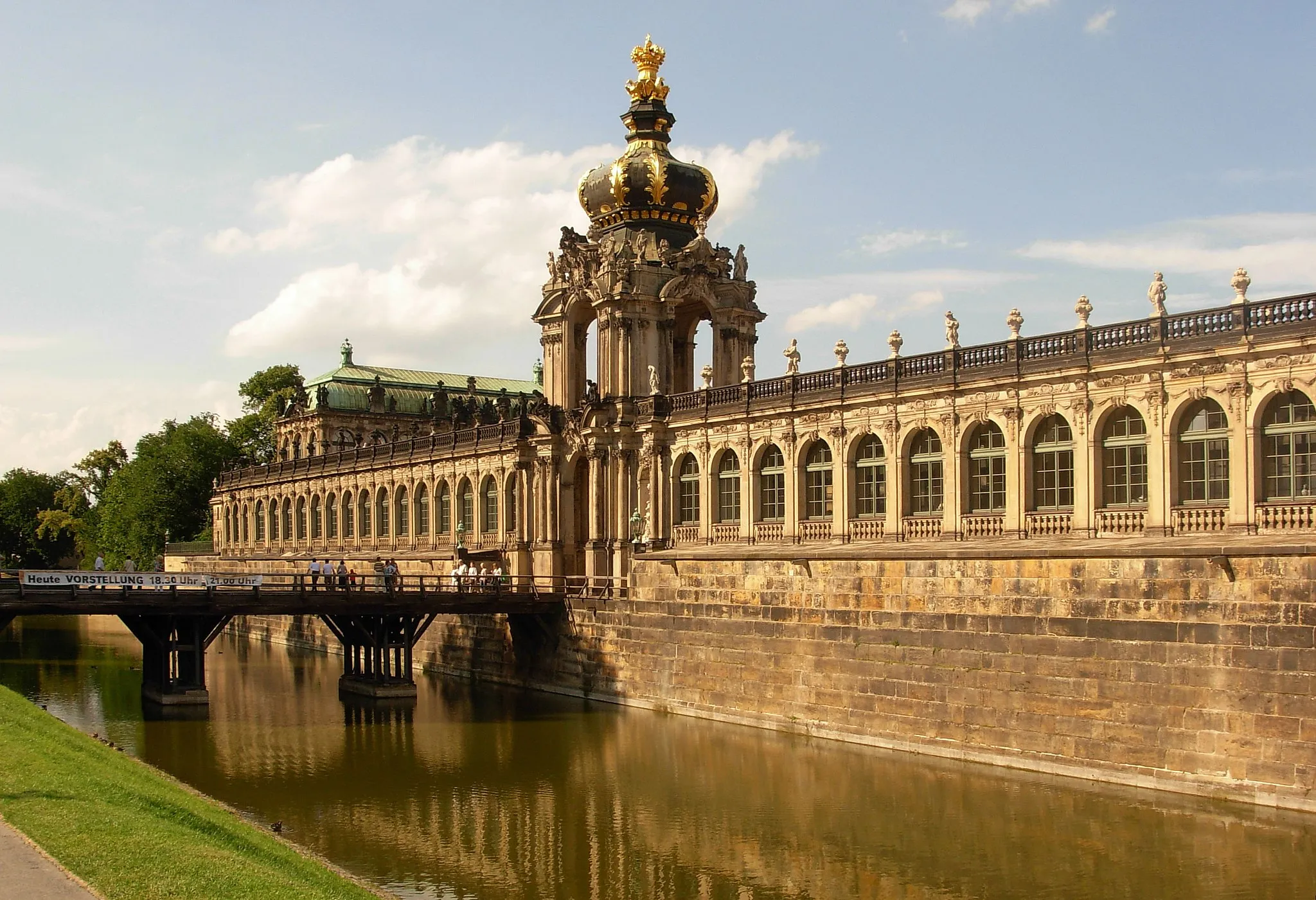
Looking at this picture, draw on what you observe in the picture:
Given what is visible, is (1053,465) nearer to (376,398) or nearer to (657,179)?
(657,179)

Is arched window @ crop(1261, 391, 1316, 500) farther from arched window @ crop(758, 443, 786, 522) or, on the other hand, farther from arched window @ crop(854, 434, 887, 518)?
arched window @ crop(758, 443, 786, 522)

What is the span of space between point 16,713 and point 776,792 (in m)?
17.1

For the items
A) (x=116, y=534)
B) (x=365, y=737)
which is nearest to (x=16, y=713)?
(x=365, y=737)

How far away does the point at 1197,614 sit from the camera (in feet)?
91.1

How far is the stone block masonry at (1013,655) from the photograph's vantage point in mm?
26391

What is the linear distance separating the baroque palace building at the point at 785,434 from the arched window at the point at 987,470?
5 centimetres

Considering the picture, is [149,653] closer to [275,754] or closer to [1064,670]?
[275,754]

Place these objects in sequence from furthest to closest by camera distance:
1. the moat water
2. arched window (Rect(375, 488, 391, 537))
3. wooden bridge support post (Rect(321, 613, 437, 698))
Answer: arched window (Rect(375, 488, 391, 537)) → wooden bridge support post (Rect(321, 613, 437, 698)) → the moat water

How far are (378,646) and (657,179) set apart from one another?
2033 cm

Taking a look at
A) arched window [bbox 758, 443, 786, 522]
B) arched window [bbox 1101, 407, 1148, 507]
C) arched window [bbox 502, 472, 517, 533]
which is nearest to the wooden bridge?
arched window [bbox 502, 472, 517, 533]

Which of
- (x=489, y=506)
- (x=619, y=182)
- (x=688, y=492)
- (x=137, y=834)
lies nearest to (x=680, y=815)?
(x=137, y=834)

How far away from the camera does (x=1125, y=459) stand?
3203cm

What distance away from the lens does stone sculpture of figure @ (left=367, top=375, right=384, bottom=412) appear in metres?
89.2

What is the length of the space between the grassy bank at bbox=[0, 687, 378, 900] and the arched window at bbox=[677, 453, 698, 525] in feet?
71.5
